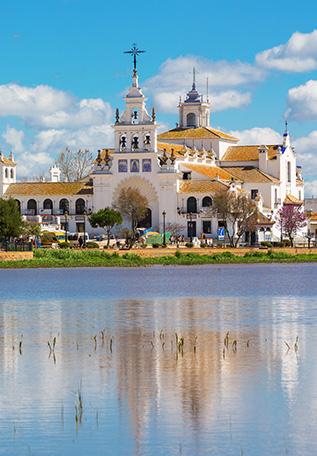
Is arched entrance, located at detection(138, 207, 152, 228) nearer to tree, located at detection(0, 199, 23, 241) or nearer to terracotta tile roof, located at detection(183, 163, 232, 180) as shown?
terracotta tile roof, located at detection(183, 163, 232, 180)

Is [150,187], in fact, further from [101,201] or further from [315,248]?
[315,248]

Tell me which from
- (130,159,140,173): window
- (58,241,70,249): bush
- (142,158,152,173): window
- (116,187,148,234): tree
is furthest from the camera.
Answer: (130,159,140,173): window

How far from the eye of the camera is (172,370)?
26938 mm

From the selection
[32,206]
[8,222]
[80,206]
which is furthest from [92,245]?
[32,206]

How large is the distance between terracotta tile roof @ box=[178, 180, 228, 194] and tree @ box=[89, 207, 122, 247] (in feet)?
28.1

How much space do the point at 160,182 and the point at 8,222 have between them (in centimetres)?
3242

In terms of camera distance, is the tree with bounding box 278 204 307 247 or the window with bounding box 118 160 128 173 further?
the window with bounding box 118 160 128 173

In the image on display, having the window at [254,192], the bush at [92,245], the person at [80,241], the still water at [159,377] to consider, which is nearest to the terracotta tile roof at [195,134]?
the window at [254,192]

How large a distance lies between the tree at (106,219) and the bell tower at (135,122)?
9474 mm

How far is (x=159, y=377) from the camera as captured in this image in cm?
2603

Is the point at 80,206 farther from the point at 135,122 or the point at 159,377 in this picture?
the point at 159,377

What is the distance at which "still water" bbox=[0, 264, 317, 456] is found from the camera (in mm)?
20203

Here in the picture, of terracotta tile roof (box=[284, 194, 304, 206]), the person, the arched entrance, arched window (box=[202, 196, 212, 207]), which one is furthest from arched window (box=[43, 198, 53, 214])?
terracotta tile roof (box=[284, 194, 304, 206])

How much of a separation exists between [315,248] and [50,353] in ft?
228
